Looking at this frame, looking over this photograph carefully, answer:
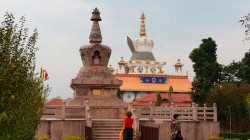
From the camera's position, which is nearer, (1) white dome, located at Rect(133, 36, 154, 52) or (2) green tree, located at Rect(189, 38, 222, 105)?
(2) green tree, located at Rect(189, 38, 222, 105)

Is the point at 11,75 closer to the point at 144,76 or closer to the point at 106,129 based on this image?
the point at 106,129

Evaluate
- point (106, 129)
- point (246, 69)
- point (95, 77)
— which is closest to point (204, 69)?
point (246, 69)

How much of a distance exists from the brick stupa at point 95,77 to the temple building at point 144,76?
4730 centimetres

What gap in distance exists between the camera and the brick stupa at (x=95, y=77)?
1257 inches

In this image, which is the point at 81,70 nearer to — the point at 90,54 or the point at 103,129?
the point at 90,54

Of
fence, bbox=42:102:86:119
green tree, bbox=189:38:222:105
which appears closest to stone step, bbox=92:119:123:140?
fence, bbox=42:102:86:119

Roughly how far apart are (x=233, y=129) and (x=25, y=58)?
3267 cm

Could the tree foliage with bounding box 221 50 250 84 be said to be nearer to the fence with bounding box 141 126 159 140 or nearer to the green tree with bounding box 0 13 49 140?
the fence with bounding box 141 126 159 140

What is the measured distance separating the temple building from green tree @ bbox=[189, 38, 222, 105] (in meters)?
30.0

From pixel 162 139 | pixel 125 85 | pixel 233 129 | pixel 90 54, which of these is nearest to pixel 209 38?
pixel 233 129

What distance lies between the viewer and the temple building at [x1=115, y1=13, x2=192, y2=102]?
83.2m

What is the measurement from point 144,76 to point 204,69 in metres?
41.4

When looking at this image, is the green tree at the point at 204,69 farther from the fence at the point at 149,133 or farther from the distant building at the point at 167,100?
the distant building at the point at 167,100

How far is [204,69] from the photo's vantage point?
1752 inches
